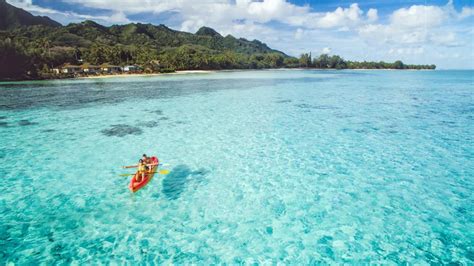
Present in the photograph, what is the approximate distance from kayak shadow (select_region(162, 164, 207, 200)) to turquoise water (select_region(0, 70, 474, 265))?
8 cm

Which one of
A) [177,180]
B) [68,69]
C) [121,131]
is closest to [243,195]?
[177,180]

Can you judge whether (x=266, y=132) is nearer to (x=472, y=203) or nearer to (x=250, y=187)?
(x=250, y=187)

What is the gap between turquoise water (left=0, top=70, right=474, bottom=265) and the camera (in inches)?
293

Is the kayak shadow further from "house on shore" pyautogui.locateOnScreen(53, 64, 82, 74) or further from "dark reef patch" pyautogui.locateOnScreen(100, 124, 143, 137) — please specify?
"house on shore" pyautogui.locateOnScreen(53, 64, 82, 74)

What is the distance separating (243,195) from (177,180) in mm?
3103

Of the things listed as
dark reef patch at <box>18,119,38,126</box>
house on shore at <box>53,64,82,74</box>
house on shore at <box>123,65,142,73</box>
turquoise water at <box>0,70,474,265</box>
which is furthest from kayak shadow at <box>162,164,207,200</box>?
house on shore at <box>123,65,142,73</box>

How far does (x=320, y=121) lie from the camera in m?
22.5

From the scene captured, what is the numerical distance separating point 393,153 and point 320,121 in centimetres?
833

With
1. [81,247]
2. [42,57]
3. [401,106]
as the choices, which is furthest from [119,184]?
[42,57]

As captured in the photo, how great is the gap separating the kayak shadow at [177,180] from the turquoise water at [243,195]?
81 mm

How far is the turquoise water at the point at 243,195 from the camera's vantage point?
7441 millimetres

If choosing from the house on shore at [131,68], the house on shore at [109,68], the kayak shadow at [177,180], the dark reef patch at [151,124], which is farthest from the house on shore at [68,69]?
the kayak shadow at [177,180]

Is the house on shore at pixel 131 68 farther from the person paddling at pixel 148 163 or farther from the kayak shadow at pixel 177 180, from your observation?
the person paddling at pixel 148 163

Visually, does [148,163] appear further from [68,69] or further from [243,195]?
[68,69]
